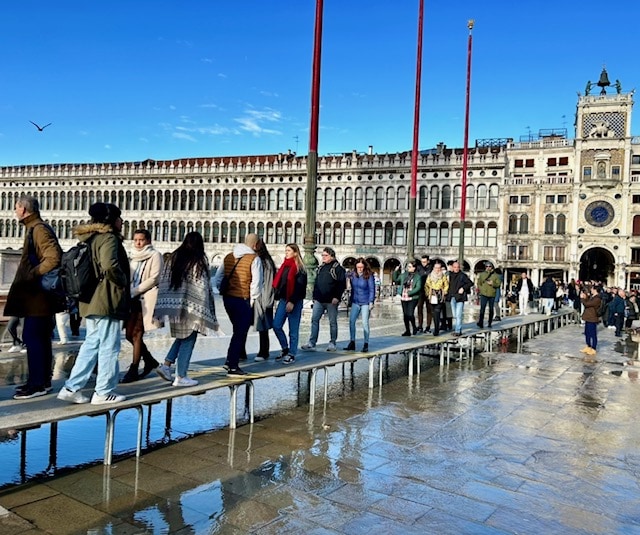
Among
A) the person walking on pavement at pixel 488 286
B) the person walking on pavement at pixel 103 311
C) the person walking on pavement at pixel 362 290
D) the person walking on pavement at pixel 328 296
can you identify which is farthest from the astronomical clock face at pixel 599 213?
the person walking on pavement at pixel 103 311

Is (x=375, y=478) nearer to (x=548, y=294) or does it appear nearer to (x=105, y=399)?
(x=105, y=399)

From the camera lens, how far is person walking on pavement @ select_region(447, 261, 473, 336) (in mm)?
12016

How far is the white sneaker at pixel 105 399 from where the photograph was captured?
4754 millimetres

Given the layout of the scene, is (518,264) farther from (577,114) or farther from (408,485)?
(408,485)

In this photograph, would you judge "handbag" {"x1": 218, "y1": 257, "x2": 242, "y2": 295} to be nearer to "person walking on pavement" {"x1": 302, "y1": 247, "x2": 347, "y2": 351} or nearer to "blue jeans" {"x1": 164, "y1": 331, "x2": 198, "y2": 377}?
"blue jeans" {"x1": 164, "y1": 331, "x2": 198, "y2": 377}

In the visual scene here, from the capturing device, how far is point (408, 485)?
4.39m

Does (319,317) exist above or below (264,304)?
below

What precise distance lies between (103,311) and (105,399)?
736 millimetres

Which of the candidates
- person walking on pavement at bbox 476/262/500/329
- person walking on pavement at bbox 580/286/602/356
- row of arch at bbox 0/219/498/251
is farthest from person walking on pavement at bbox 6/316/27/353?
row of arch at bbox 0/219/498/251

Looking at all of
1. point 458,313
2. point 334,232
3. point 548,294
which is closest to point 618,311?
point 548,294

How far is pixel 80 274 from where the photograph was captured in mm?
4910

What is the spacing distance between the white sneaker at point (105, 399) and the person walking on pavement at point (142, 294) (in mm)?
957

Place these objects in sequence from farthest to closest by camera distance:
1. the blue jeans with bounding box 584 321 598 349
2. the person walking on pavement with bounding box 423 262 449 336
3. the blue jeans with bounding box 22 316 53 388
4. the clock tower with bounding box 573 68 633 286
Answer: the clock tower with bounding box 573 68 633 286, the blue jeans with bounding box 584 321 598 349, the person walking on pavement with bounding box 423 262 449 336, the blue jeans with bounding box 22 316 53 388

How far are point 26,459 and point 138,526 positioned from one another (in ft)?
5.83
